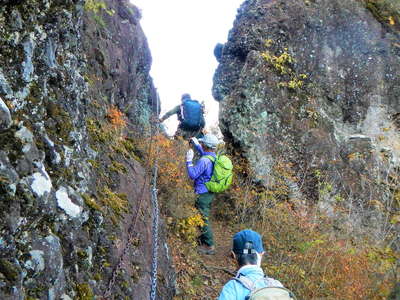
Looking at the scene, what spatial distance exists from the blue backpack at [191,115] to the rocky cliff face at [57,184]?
494 centimetres

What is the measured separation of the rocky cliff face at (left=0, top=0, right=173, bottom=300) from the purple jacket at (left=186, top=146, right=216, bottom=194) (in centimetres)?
186

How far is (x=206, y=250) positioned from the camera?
7.75 metres

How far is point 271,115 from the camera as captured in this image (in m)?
11.1

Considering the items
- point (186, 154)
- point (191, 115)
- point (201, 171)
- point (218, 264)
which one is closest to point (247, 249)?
point (201, 171)

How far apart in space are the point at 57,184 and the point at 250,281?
1574 millimetres

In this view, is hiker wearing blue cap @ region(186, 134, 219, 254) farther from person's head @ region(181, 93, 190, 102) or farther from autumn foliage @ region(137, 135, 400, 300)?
person's head @ region(181, 93, 190, 102)

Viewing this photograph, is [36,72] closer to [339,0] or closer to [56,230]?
[56,230]

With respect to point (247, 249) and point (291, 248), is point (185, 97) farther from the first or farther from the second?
point (247, 249)

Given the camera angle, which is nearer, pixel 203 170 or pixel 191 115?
pixel 203 170

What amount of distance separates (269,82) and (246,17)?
8.42 ft

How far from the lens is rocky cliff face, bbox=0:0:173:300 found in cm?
259

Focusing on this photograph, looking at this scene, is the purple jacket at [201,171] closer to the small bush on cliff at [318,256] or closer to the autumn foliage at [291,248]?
the autumn foliage at [291,248]

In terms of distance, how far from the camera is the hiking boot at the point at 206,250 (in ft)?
25.3

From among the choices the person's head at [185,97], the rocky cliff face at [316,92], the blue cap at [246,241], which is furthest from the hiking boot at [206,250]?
the blue cap at [246,241]
